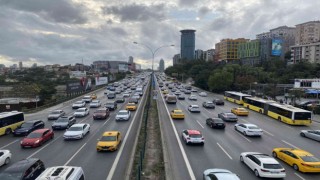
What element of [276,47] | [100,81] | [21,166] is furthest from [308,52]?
[21,166]

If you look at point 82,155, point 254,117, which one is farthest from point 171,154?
point 254,117

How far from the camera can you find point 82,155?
20906mm

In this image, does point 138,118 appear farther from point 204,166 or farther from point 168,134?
point 204,166

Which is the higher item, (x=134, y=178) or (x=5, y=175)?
(x=5, y=175)

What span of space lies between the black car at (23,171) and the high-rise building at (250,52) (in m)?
176

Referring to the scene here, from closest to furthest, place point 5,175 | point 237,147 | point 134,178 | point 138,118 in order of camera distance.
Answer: point 5,175 < point 134,178 < point 237,147 < point 138,118

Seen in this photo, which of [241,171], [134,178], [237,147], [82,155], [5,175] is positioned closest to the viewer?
[5,175]

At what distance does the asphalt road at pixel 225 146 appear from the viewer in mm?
17938

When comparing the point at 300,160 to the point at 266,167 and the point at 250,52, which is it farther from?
the point at 250,52

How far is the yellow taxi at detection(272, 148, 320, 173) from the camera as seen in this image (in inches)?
689

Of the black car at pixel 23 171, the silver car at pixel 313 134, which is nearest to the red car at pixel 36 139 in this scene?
the black car at pixel 23 171

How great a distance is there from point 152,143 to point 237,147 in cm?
706

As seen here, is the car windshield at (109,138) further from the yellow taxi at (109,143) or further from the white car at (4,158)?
the white car at (4,158)

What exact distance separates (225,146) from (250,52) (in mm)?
174246
